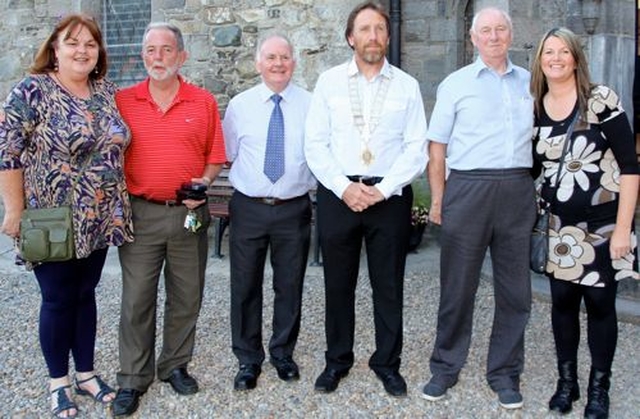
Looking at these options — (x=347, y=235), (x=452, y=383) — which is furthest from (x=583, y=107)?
(x=452, y=383)

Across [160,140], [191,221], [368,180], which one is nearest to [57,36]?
[160,140]

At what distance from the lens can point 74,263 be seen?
10.8 ft

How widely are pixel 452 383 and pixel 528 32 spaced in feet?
13.5

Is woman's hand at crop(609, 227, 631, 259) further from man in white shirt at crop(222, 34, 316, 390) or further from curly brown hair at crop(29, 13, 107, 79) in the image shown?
curly brown hair at crop(29, 13, 107, 79)

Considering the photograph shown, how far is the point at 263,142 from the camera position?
363cm

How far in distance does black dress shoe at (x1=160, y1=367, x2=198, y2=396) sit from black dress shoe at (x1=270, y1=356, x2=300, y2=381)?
0.45 metres

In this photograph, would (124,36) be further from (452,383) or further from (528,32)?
(452,383)

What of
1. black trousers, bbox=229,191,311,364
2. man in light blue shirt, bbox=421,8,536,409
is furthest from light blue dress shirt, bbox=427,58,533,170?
black trousers, bbox=229,191,311,364

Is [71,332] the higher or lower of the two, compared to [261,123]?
lower

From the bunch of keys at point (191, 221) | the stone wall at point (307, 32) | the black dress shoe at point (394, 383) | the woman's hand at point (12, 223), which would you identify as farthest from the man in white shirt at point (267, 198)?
the stone wall at point (307, 32)

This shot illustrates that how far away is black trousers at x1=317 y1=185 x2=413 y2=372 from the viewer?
346 cm

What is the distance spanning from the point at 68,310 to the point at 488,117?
220cm

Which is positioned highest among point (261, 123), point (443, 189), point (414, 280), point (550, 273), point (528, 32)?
point (528, 32)

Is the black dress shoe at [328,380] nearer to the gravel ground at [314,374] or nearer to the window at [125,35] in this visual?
the gravel ground at [314,374]
